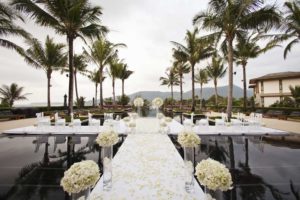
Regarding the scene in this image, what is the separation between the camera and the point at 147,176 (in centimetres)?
469

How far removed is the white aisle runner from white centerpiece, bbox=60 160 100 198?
1.29 metres

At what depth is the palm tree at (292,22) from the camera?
48.3 feet

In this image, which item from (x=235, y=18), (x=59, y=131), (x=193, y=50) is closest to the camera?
(x=59, y=131)

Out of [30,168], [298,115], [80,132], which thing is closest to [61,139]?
[80,132]

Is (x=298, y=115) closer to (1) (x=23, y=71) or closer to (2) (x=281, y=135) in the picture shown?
(2) (x=281, y=135)

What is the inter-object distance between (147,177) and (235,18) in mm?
12725

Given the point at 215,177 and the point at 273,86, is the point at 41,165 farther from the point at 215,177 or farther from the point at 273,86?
the point at 273,86

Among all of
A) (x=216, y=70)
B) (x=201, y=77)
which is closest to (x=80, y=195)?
(x=216, y=70)

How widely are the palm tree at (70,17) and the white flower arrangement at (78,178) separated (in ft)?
38.5

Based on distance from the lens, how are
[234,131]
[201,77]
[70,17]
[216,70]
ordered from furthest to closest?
[201,77]
[216,70]
[70,17]
[234,131]

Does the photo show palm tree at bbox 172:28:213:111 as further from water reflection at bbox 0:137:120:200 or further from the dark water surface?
water reflection at bbox 0:137:120:200

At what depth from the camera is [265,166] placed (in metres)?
5.75

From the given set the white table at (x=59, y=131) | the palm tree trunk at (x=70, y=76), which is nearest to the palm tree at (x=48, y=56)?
the palm tree trunk at (x=70, y=76)

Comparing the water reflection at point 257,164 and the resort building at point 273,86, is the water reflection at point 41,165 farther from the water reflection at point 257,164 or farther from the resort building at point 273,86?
the resort building at point 273,86
